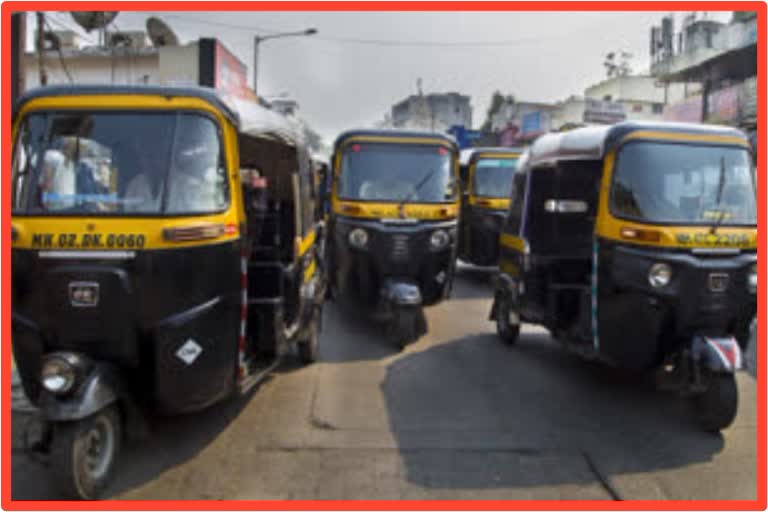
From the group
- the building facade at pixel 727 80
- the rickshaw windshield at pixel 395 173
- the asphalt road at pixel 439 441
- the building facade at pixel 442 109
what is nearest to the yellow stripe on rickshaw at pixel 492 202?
the rickshaw windshield at pixel 395 173

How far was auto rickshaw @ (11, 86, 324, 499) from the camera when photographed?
3.95 metres

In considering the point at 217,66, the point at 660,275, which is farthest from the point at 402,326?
the point at 217,66

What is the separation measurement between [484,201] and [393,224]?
5103 mm

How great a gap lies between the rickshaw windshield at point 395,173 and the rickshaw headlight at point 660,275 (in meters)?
3.43

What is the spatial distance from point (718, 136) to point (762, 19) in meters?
1.03

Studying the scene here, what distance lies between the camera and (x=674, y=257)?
16.7ft

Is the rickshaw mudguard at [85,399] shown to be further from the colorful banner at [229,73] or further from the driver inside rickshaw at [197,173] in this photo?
the colorful banner at [229,73]

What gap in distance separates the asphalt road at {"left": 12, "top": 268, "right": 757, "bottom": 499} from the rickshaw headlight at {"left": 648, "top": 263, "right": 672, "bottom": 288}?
118 centimetres

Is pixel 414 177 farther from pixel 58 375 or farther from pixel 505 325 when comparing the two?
pixel 58 375

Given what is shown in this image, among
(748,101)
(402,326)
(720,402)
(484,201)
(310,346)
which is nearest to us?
(720,402)

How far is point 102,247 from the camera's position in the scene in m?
3.99

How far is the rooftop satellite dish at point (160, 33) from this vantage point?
22.3 meters

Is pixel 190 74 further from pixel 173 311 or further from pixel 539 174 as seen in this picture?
pixel 173 311

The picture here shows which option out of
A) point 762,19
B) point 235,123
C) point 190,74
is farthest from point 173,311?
point 190,74
